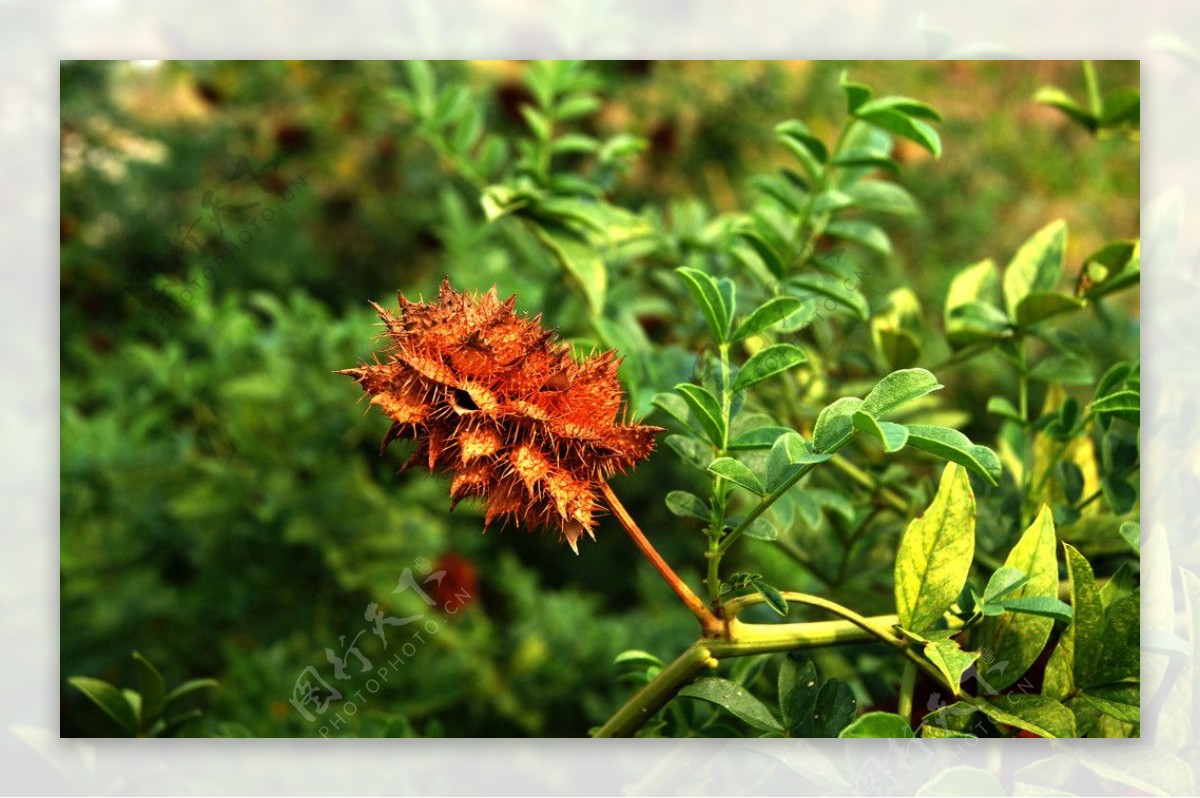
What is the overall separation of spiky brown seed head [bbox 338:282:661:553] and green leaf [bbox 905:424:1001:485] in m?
0.18

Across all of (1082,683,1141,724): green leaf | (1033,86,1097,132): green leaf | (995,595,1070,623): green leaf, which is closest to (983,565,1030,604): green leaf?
(995,595,1070,623): green leaf

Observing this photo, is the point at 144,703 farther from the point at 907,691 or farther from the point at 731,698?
the point at 907,691

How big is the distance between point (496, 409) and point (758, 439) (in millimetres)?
179

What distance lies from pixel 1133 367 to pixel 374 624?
1157 mm

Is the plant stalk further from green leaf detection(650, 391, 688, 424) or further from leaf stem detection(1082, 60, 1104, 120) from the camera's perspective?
leaf stem detection(1082, 60, 1104, 120)

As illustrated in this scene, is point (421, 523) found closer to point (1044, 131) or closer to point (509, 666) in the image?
point (509, 666)

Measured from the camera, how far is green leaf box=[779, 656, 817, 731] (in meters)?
0.79

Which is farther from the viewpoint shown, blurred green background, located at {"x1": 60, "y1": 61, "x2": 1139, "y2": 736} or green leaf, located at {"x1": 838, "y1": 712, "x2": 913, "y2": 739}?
blurred green background, located at {"x1": 60, "y1": 61, "x2": 1139, "y2": 736}

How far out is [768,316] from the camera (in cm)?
77

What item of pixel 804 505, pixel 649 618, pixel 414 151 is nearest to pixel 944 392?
pixel 649 618

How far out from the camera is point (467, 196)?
2621 mm

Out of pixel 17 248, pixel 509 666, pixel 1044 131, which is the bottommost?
pixel 509 666

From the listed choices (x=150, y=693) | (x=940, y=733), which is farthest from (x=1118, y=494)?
(x=150, y=693)

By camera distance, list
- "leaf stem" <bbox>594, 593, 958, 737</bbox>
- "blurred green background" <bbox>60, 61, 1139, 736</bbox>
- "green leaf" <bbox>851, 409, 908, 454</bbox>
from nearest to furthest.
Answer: "green leaf" <bbox>851, 409, 908, 454</bbox>, "leaf stem" <bbox>594, 593, 958, 737</bbox>, "blurred green background" <bbox>60, 61, 1139, 736</bbox>
